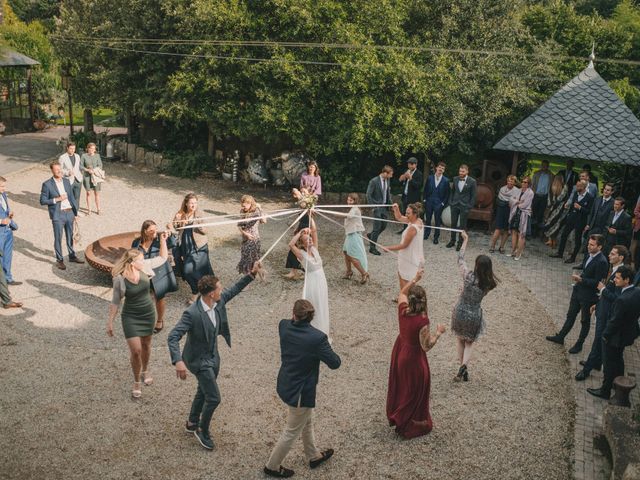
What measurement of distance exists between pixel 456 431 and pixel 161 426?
332 centimetres

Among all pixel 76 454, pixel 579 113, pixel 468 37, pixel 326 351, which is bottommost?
pixel 76 454

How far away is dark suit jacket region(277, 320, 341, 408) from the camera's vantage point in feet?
20.2

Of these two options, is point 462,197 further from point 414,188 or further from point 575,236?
point 575,236

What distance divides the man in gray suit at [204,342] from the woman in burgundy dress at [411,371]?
194 cm

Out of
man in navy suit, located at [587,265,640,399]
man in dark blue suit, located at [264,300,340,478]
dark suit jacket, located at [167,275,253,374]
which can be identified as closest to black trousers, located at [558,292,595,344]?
man in navy suit, located at [587,265,640,399]

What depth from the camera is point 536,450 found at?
723 centimetres

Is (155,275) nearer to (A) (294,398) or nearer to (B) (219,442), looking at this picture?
(B) (219,442)

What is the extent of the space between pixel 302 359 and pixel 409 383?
1.59 metres

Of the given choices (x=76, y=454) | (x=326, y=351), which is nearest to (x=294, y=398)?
(x=326, y=351)

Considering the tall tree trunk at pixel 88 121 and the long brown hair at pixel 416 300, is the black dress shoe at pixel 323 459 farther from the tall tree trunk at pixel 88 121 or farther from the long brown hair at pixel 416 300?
the tall tree trunk at pixel 88 121

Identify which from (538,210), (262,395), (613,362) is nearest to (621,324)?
(613,362)

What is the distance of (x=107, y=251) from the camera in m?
11.7

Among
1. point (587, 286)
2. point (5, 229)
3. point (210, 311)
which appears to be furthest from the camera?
point (5, 229)

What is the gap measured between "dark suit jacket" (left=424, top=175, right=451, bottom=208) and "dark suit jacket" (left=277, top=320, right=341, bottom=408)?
28.7 feet
